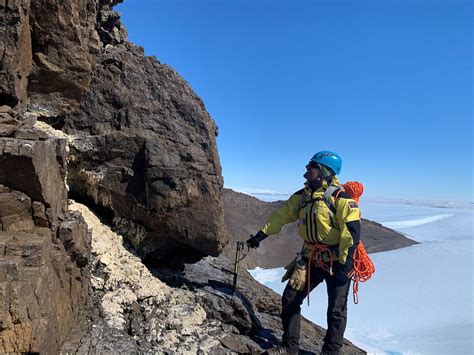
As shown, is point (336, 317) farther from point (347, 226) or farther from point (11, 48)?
point (11, 48)

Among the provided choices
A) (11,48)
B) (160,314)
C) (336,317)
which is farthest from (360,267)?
(11,48)

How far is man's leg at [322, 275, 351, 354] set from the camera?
414cm

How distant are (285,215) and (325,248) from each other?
74 centimetres

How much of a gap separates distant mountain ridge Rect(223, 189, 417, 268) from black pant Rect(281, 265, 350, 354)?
637 inches

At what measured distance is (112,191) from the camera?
5.08m

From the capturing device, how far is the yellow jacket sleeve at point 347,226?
403cm

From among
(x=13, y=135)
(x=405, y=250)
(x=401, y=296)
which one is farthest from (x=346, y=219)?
(x=405, y=250)

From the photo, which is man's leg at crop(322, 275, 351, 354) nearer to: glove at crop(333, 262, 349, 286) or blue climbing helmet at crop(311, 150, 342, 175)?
glove at crop(333, 262, 349, 286)

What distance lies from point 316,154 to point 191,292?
267cm

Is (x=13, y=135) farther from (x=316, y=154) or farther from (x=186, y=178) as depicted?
(x=316, y=154)

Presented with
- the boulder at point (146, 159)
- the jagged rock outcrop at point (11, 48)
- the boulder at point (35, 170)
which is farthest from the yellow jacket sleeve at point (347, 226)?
the jagged rock outcrop at point (11, 48)

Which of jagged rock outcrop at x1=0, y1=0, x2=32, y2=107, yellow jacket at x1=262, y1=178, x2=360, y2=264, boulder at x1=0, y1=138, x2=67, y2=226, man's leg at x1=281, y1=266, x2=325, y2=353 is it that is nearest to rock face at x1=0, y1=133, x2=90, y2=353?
boulder at x1=0, y1=138, x2=67, y2=226

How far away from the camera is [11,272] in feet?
8.96

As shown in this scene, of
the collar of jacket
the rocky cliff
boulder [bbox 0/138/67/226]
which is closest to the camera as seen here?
boulder [bbox 0/138/67/226]
